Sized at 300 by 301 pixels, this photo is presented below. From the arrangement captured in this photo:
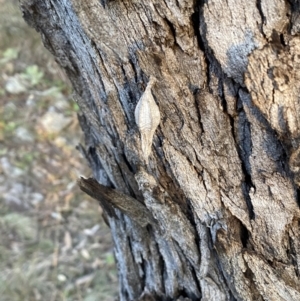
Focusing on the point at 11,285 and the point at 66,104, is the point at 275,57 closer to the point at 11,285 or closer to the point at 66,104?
the point at 11,285

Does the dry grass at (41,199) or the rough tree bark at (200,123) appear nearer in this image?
the rough tree bark at (200,123)

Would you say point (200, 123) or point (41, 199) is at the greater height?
point (41, 199)

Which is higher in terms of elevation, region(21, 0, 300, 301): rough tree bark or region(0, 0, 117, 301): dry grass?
region(0, 0, 117, 301): dry grass

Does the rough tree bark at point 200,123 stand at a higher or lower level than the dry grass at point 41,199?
lower

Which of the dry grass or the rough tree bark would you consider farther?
the dry grass

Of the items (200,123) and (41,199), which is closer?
(200,123)

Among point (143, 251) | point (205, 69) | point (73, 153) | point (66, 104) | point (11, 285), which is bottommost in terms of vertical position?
point (143, 251)

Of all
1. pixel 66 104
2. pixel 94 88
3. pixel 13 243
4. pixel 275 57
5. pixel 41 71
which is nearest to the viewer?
pixel 275 57

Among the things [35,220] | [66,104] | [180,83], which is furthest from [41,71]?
[180,83]
